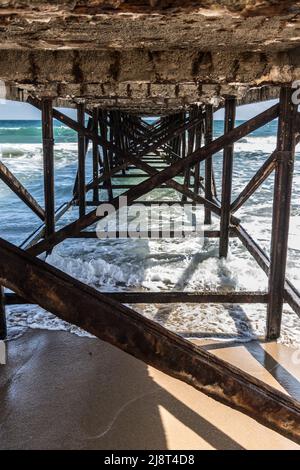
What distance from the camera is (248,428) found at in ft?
8.12

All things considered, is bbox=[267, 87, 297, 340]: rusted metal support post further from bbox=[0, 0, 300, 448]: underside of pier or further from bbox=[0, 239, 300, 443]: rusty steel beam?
bbox=[0, 239, 300, 443]: rusty steel beam

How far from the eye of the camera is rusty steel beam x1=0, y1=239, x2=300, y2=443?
1.20 meters

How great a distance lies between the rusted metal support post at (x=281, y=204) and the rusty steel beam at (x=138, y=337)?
2.09 metres

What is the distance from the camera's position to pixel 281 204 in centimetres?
314

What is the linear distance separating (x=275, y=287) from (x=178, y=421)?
1353mm

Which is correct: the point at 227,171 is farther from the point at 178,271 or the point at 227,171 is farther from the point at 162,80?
the point at 162,80

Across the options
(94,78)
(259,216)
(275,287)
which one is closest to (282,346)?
(275,287)

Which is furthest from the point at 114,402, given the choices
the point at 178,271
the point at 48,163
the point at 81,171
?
the point at 81,171

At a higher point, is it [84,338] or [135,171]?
[84,338]

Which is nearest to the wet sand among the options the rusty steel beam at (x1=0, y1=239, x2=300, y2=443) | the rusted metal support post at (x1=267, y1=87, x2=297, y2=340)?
the rusted metal support post at (x1=267, y1=87, x2=297, y2=340)

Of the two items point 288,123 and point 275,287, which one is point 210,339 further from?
point 288,123

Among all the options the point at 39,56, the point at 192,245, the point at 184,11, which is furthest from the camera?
the point at 192,245

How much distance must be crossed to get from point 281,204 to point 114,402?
1829mm

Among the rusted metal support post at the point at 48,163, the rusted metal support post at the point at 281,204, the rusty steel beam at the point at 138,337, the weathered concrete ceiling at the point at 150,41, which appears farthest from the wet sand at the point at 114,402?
the weathered concrete ceiling at the point at 150,41
